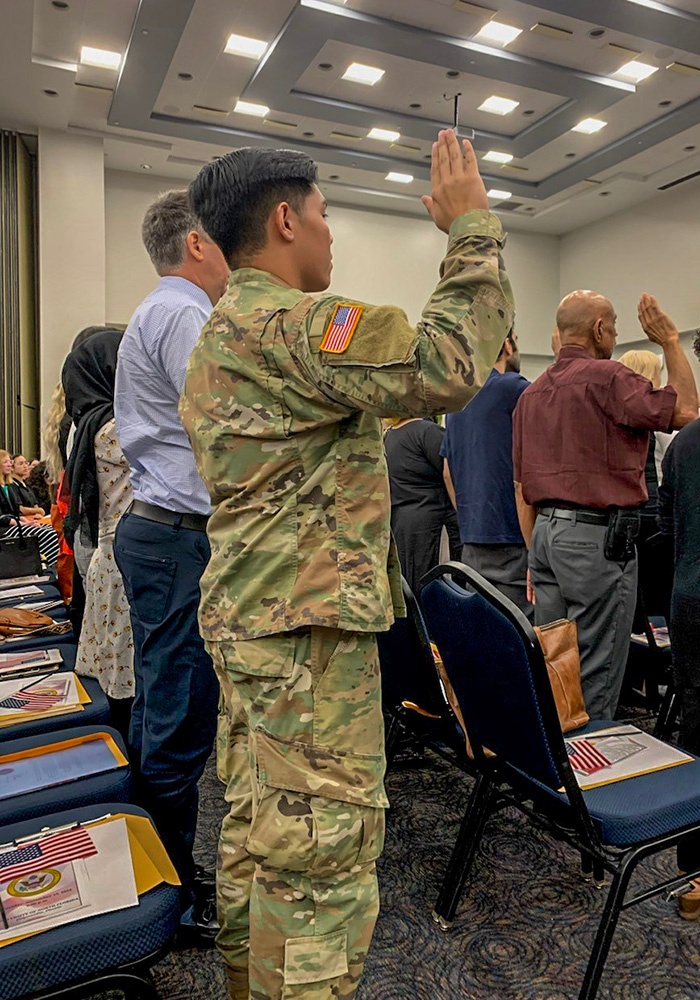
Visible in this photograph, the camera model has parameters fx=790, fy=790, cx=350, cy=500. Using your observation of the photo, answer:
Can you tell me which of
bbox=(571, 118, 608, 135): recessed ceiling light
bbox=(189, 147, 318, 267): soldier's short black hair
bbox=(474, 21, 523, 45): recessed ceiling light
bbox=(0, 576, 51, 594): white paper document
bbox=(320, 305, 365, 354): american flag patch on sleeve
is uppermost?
bbox=(474, 21, 523, 45): recessed ceiling light

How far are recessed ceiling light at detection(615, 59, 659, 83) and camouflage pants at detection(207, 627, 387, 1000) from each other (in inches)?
332

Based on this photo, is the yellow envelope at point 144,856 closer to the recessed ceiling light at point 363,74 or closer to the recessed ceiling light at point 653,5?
the recessed ceiling light at point 653,5

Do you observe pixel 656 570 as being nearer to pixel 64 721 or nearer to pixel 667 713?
pixel 667 713

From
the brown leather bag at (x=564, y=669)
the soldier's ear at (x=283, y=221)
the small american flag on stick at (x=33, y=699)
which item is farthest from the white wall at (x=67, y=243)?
the soldier's ear at (x=283, y=221)

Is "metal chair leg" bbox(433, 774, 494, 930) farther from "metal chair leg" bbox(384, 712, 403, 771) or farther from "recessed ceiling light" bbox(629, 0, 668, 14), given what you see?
"recessed ceiling light" bbox(629, 0, 668, 14)

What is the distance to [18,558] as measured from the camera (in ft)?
13.5

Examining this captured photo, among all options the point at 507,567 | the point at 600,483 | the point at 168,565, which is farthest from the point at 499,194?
the point at 168,565

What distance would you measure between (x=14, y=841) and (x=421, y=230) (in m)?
11.9

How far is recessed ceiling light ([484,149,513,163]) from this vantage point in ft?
32.3

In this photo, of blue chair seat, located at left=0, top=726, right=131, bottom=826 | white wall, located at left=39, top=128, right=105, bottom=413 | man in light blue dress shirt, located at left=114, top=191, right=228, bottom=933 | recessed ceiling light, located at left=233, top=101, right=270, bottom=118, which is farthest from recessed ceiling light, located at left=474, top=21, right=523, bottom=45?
blue chair seat, located at left=0, top=726, right=131, bottom=826

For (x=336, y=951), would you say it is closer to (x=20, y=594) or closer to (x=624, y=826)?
(x=624, y=826)

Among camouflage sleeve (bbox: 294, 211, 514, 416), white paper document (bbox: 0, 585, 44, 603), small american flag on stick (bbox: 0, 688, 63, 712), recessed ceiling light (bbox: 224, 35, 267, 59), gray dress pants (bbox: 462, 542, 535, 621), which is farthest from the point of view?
recessed ceiling light (bbox: 224, 35, 267, 59)

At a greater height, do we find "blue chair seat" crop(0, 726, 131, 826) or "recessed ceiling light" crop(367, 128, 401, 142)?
"recessed ceiling light" crop(367, 128, 401, 142)

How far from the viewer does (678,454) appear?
1987mm
